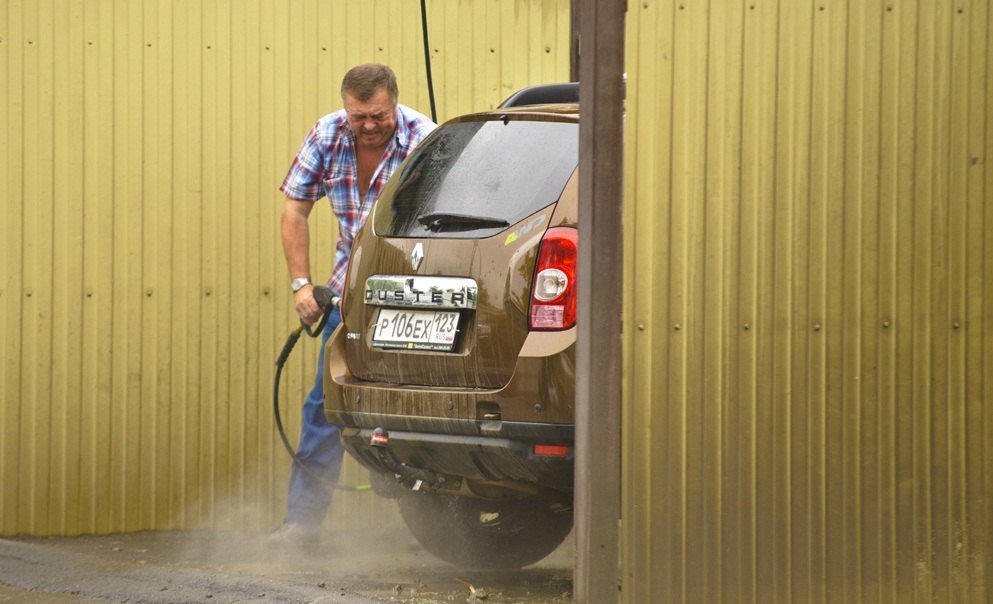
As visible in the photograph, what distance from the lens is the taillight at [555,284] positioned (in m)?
5.03

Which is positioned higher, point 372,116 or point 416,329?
point 372,116

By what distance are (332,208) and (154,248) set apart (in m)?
1.02

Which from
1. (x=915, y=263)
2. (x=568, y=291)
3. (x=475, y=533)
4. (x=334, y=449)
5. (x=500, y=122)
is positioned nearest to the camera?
(x=915, y=263)

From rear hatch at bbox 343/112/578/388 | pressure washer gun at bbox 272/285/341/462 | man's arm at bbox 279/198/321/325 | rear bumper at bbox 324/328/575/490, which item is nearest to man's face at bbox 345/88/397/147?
man's arm at bbox 279/198/321/325

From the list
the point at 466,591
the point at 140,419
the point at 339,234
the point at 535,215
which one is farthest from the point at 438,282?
the point at 140,419

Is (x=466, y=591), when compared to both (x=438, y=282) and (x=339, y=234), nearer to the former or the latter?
(x=438, y=282)

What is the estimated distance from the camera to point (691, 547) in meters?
4.57

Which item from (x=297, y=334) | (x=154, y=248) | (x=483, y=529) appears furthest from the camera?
(x=154, y=248)

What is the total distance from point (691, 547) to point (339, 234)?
10.9 ft

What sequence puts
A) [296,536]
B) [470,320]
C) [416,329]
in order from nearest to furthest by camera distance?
[470,320] → [416,329] → [296,536]

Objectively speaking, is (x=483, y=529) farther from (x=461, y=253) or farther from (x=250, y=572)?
(x=461, y=253)

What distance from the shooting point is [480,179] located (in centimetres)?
547

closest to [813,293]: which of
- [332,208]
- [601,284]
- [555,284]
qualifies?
[601,284]

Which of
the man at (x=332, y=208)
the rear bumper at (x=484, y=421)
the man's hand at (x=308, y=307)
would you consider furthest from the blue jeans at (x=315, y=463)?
the rear bumper at (x=484, y=421)
